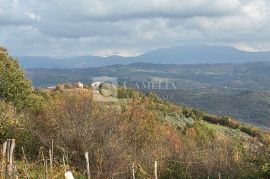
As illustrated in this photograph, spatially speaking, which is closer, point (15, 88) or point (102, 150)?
point (102, 150)

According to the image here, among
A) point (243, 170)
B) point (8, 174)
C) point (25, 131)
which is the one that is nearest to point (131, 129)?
point (25, 131)

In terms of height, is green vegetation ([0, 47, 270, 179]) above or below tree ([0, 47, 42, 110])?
below

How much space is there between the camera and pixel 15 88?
45.9 metres

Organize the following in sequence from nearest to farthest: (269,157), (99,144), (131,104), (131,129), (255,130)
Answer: (269,157) < (99,144) < (131,129) < (131,104) < (255,130)

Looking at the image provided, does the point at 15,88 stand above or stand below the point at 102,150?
above

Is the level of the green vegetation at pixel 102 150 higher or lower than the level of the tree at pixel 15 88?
lower

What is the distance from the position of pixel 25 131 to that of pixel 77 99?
5.63 m

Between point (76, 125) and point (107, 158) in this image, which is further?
point (76, 125)

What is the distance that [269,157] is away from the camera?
27.6 metres

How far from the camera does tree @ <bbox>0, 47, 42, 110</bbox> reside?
45.6 meters

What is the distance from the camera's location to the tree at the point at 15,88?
4562cm

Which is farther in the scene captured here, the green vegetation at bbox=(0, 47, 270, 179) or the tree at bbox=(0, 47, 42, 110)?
the tree at bbox=(0, 47, 42, 110)

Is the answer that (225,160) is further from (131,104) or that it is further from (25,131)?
(131,104)

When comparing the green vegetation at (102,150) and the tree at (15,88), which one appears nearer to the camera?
the green vegetation at (102,150)
